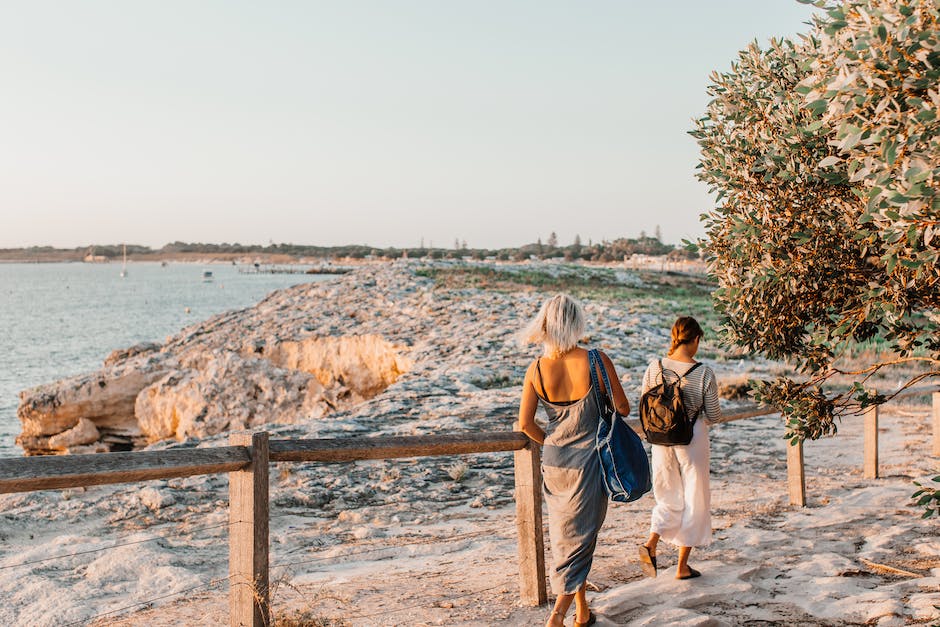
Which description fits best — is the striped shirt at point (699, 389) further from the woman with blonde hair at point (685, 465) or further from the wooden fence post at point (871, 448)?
the wooden fence post at point (871, 448)

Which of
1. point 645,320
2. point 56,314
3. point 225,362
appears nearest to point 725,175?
point 225,362

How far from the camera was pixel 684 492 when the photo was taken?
6.03 meters

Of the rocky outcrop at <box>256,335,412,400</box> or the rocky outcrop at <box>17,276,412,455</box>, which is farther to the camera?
the rocky outcrop at <box>256,335,412,400</box>

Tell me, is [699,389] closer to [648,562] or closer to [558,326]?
[648,562]

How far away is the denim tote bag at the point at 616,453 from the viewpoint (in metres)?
4.70

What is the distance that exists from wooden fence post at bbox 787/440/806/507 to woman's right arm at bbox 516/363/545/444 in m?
4.27

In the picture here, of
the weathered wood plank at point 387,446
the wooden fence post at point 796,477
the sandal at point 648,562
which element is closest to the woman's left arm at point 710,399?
the sandal at point 648,562

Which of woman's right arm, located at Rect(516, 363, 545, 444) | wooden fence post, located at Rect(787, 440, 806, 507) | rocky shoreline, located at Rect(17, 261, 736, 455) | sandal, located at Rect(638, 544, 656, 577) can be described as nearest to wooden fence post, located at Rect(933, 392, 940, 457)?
wooden fence post, located at Rect(787, 440, 806, 507)

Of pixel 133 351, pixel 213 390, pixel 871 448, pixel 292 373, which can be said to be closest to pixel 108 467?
pixel 871 448

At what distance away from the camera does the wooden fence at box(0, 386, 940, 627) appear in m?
3.88

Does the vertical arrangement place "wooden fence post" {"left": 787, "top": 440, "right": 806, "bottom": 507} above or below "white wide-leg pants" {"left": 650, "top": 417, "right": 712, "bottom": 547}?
below

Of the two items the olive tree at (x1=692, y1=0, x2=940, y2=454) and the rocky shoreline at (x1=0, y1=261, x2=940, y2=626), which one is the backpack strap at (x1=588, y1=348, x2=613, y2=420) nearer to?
the olive tree at (x1=692, y1=0, x2=940, y2=454)

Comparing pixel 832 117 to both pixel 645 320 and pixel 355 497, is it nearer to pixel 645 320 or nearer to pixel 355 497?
pixel 355 497

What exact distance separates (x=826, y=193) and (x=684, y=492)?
2515 mm
